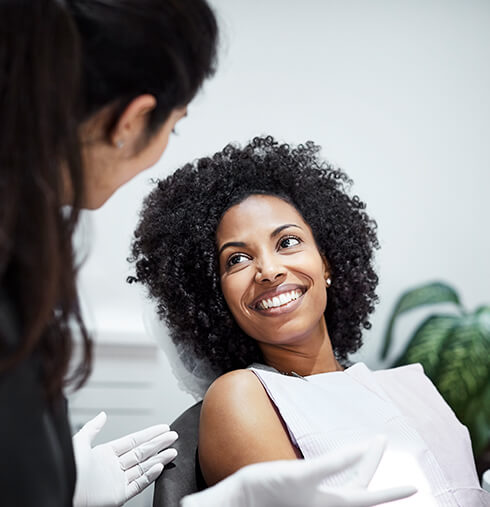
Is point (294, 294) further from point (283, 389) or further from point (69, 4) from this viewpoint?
point (69, 4)

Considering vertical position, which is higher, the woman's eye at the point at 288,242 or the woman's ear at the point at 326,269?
the woman's eye at the point at 288,242

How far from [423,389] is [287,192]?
0.68 m

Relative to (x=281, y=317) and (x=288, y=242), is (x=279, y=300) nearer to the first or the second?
(x=281, y=317)

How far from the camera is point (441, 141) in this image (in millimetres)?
2504

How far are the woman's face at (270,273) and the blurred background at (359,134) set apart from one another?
514mm

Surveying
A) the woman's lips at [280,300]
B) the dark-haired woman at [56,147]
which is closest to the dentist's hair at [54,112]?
the dark-haired woman at [56,147]

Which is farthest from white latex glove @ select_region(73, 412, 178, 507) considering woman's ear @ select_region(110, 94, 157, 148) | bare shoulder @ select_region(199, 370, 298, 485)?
woman's ear @ select_region(110, 94, 157, 148)

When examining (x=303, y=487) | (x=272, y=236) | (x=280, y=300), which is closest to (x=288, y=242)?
(x=272, y=236)

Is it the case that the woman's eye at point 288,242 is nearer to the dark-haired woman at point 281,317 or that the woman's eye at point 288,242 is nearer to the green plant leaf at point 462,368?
the dark-haired woman at point 281,317

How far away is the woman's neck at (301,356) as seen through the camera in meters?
1.71

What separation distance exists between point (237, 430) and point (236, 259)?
48 centimetres

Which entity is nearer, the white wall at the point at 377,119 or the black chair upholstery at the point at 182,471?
the black chair upholstery at the point at 182,471

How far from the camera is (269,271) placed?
1573 millimetres

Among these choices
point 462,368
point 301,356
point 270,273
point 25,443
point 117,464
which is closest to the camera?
point 25,443
